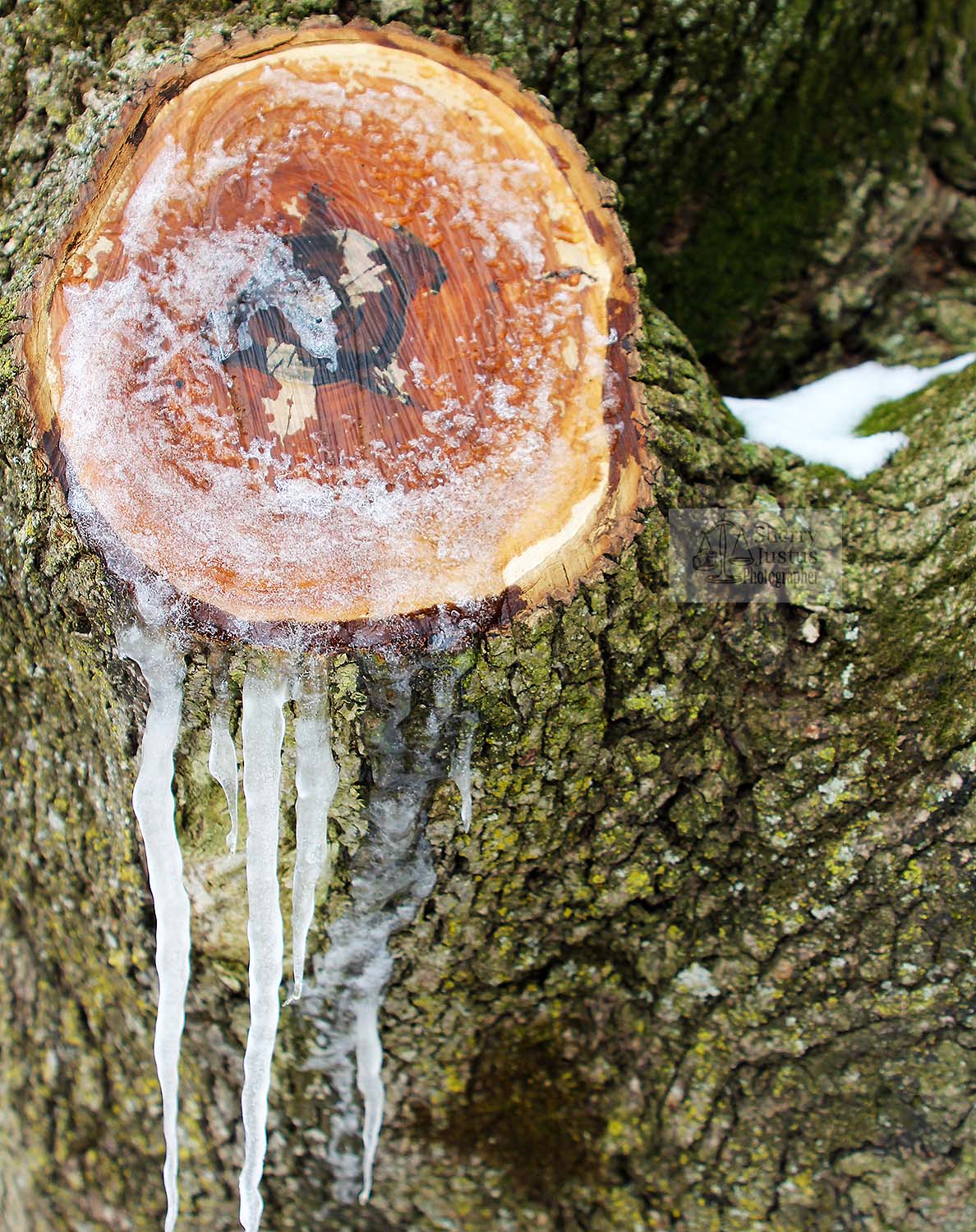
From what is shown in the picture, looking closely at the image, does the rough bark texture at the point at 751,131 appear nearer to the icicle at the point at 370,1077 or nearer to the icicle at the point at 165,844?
the icicle at the point at 165,844

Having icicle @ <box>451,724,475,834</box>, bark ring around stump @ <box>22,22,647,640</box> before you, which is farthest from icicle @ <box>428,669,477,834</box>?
bark ring around stump @ <box>22,22,647,640</box>

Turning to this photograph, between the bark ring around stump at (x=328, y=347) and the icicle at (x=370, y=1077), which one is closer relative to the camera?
the bark ring around stump at (x=328, y=347)

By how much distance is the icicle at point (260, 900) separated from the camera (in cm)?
127

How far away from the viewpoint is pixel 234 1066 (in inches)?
65.4

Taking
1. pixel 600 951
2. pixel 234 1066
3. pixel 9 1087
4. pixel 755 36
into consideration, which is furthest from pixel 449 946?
pixel 755 36

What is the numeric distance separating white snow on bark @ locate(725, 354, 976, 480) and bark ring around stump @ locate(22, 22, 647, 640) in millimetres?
569

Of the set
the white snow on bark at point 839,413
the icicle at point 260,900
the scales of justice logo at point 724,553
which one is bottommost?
the icicle at point 260,900

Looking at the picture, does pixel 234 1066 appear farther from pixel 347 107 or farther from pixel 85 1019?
pixel 347 107

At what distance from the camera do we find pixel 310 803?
1.34 m

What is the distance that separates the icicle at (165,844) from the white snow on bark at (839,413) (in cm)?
113

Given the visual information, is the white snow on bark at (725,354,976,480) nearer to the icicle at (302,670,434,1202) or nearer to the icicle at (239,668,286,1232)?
the icicle at (302,670,434,1202)

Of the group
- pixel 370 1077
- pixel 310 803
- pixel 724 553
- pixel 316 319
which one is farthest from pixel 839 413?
pixel 370 1077

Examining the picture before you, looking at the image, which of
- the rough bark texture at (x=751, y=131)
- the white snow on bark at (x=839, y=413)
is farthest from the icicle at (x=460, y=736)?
the rough bark texture at (x=751, y=131)

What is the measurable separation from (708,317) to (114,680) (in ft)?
4.75
